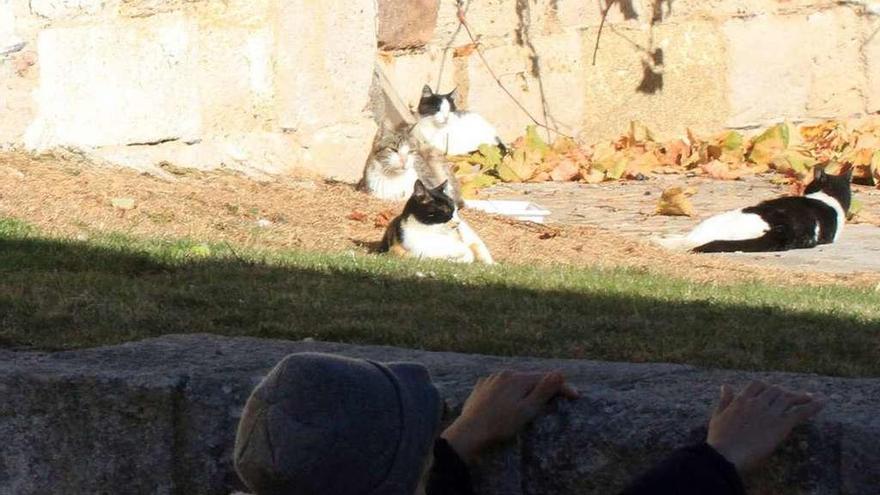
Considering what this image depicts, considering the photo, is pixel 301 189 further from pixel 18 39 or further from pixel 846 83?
pixel 846 83

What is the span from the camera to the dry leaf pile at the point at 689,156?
12.1 m

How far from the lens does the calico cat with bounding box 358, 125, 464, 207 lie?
1045 cm

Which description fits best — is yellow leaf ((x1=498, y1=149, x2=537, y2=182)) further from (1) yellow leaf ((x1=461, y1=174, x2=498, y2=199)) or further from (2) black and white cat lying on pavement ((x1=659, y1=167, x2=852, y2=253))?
(2) black and white cat lying on pavement ((x1=659, y1=167, x2=852, y2=253))

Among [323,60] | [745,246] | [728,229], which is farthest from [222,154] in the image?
[745,246]

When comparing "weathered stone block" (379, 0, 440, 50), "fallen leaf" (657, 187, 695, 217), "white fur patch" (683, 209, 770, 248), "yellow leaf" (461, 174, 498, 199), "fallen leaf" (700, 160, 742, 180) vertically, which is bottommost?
"yellow leaf" (461, 174, 498, 199)

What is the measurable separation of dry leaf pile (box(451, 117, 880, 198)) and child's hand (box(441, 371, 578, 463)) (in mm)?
8283

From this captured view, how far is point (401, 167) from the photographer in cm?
1065

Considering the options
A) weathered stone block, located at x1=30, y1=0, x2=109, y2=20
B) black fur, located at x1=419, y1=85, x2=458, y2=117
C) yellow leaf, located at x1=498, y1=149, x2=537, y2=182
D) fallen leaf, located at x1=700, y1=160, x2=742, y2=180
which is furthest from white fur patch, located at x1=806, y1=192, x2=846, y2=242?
weathered stone block, located at x1=30, y1=0, x2=109, y2=20

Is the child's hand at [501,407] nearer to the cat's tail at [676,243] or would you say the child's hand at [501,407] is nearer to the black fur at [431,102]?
the cat's tail at [676,243]

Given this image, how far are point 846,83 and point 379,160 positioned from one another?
16.0ft

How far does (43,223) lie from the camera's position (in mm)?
7039

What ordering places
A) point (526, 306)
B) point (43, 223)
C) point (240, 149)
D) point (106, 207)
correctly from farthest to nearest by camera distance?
point (240, 149), point (106, 207), point (43, 223), point (526, 306)

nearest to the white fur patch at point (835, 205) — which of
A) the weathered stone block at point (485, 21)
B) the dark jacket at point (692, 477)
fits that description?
the weathered stone block at point (485, 21)

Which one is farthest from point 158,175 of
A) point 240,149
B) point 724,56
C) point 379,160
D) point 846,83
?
point 846,83
